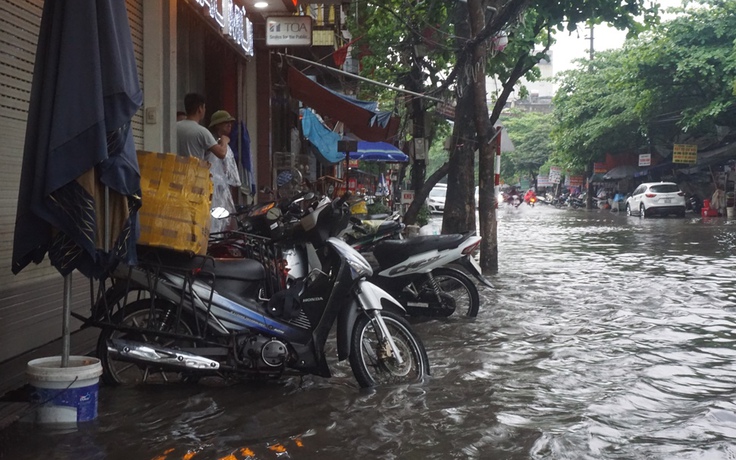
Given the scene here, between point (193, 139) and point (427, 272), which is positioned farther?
point (427, 272)

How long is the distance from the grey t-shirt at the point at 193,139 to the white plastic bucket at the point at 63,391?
136 inches

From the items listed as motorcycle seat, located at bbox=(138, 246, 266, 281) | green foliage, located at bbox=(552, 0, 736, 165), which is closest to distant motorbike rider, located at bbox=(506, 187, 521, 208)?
green foliage, located at bbox=(552, 0, 736, 165)

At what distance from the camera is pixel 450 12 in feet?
56.3

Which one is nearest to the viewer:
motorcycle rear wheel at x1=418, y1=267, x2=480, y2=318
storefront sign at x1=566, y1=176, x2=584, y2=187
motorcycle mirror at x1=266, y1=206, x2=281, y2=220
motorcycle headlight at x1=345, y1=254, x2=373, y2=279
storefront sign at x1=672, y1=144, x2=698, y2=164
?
motorcycle headlight at x1=345, y1=254, x2=373, y2=279

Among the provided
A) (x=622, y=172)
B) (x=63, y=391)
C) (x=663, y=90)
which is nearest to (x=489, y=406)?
(x=63, y=391)

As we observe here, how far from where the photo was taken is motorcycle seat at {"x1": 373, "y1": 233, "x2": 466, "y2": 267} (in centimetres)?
767

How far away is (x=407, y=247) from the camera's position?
25.2 ft

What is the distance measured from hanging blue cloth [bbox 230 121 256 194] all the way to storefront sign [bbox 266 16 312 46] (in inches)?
54.5

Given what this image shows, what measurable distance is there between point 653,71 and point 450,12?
1637 cm

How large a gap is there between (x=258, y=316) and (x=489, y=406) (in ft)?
5.05

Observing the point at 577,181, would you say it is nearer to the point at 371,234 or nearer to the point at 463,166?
the point at 463,166

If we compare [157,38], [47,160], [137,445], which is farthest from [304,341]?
[157,38]

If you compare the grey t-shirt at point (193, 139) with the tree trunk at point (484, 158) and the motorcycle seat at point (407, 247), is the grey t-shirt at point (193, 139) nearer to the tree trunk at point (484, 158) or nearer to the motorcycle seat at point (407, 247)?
the motorcycle seat at point (407, 247)

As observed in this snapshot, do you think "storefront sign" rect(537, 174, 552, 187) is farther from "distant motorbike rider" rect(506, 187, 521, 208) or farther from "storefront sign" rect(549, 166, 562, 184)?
"distant motorbike rider" rect(506, 187, 521, 208)
